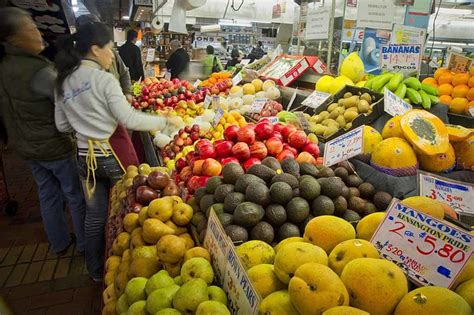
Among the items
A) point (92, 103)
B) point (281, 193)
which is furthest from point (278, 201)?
point (92, 103)

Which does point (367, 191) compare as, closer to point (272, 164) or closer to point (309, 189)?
point (309, 189)

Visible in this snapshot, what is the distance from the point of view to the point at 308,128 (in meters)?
2.90

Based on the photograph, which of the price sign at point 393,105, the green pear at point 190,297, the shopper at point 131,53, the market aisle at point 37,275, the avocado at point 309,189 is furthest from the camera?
the shopper at point 131,53

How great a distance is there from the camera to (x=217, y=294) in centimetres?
119

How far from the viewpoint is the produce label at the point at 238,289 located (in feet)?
3.30

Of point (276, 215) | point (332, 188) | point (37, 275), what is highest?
point (332, 188)

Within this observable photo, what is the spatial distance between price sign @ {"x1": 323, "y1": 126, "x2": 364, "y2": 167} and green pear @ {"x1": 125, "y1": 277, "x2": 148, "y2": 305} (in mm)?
1244

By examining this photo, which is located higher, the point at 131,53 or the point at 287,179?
the point at 131,53

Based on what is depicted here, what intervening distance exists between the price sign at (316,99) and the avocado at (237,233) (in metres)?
2.12

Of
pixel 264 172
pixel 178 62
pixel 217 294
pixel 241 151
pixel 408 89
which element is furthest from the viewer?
pixel 178 62

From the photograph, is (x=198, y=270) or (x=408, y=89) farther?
(x=408, y=89)

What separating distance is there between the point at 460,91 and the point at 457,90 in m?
0.03

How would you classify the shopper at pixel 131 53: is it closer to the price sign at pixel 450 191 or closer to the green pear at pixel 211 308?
the price sign at pixel 450 191

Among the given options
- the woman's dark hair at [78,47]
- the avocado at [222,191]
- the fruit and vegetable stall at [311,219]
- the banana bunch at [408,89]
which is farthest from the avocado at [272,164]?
the banana bunch at [408,89]
